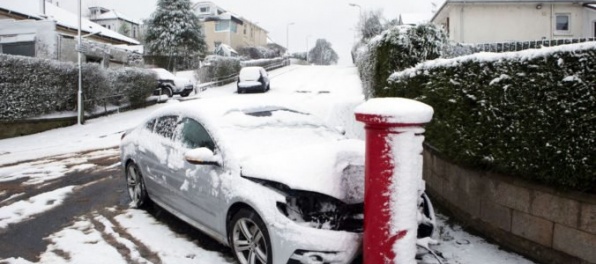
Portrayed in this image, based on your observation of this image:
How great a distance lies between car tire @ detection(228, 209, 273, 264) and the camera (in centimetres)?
385

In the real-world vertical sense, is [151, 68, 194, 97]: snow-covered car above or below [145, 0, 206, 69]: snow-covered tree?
below

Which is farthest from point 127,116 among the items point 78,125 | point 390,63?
point 390,63

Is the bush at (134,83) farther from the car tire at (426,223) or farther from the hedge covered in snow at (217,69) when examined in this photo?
the car tire at (426,223)

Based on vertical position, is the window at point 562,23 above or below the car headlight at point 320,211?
above

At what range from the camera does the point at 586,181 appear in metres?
3.76

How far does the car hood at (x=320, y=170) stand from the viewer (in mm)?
3807

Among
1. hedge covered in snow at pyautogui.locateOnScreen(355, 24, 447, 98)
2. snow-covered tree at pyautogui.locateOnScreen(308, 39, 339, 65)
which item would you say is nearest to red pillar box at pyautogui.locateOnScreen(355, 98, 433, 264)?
hedge covered in snow at pyautogui.locateOnScreen(355, 24, 447, 98)

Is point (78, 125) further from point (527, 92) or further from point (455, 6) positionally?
point (455, 6)

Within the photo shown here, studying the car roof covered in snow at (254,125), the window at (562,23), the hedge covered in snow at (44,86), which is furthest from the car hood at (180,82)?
the car roof covered in snow at (254,125)

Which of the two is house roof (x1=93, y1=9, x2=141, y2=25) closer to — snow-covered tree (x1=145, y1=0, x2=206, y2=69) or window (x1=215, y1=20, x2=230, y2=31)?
window (x1=215, y1=20, x2=230, y2=31)

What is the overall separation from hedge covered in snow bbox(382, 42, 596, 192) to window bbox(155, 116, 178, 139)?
3209 mm

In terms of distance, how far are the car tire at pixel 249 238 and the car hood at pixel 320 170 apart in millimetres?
355

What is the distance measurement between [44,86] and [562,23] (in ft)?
83.4

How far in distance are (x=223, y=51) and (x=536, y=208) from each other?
51.2m
